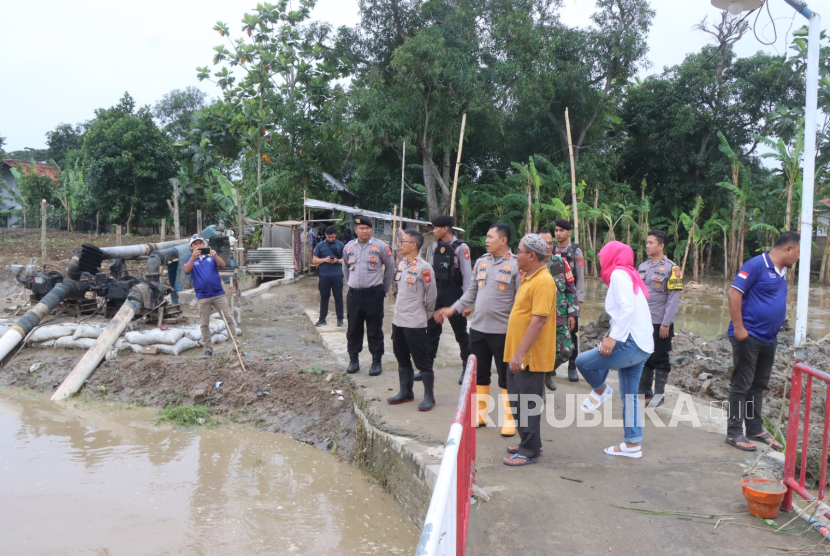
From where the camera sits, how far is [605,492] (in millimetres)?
3629

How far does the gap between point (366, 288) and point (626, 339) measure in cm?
293

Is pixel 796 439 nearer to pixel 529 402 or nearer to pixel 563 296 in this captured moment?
pixel 529 402

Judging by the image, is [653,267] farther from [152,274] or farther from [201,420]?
[152,274]

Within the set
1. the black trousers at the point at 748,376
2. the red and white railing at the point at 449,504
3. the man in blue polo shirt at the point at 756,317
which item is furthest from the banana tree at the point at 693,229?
the red and white railing at the point at 449,504

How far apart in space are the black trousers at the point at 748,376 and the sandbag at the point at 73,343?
8.20 m

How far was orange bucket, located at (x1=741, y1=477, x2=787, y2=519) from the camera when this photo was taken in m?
3.24

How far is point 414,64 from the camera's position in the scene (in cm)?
2028

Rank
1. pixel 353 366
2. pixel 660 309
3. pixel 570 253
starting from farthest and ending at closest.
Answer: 1. pixel 353 366
2. pixel 570 253
3. pixel 660 309

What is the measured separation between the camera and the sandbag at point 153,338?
8.23 meters

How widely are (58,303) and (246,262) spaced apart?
28.4 feet

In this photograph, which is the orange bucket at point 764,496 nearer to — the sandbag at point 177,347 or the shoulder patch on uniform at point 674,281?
the shoulder patch on uniform at point 674,281

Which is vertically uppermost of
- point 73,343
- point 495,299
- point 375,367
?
point 495,299

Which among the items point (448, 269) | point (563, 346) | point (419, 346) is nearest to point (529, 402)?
point (563, 346)

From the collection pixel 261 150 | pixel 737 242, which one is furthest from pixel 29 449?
pixel 737 242
